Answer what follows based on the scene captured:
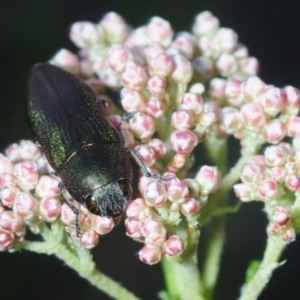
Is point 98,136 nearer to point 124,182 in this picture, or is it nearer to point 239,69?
point 124,182

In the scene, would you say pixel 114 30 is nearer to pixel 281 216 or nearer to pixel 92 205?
pixel 92 205

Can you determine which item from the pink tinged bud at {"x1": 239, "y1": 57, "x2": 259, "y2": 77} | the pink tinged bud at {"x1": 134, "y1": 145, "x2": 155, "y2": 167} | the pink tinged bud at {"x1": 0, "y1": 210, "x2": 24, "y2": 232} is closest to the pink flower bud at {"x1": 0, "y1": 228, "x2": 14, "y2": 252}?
the pink tinged bud at {"x1": 0, "y1": 210, "x2": 24, "y2": 232}

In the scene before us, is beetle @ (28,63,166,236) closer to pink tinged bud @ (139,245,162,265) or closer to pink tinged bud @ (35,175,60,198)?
pink tinged bud @ (35,175,60,198)

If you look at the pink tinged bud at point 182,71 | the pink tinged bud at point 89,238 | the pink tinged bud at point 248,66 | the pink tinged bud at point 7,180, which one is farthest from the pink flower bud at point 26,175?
the pink tinged bud at point 248,66

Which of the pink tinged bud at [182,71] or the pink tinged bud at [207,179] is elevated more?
the pink tinged bud at [182,71]

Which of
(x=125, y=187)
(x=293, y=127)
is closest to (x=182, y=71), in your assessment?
(x=293, y=127)

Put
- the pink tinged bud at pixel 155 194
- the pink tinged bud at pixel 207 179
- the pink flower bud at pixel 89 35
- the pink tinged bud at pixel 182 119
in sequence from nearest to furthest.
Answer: the pink tinged bud at pixel 155 194
the pink tinged bud at pixel 207 179
the pink tinged bud at pixel 182 119
the pink flower bud at pixel 89 35

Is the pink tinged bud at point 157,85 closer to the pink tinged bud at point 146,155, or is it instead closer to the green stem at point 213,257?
the pink tinged bud at point 146,155
